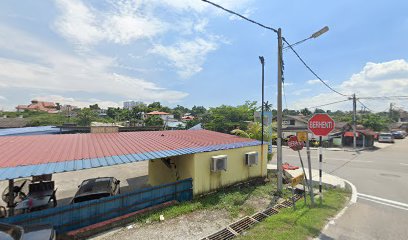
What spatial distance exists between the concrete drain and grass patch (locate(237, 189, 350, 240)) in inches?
11.7

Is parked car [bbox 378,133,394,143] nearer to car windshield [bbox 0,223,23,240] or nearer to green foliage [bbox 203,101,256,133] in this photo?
green foliage [bbox 203,101,256,133]

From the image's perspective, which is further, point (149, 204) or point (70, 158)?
point (149, 204)

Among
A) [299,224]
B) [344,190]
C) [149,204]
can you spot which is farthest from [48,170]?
[344,190]

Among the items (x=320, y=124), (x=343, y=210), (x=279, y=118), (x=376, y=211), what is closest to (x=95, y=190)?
(x=279, y=118)

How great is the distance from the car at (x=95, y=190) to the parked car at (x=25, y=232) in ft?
10.6

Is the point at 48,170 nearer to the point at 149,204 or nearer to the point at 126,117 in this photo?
the point at 149,204

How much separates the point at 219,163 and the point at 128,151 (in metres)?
3.83

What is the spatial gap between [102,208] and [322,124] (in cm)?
809

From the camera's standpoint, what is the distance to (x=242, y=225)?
273 inches

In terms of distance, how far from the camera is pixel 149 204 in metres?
7.88

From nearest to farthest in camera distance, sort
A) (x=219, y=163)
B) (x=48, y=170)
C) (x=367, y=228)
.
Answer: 1. (x=48, y=170)
2. (x=367, y=228)
3. (x=219, y=163)

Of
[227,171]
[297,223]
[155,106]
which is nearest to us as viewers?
[297,223]

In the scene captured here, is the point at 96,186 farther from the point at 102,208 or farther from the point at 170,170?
the point at 170,170

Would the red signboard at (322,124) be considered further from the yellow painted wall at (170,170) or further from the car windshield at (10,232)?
the car windshield at (10,232)
